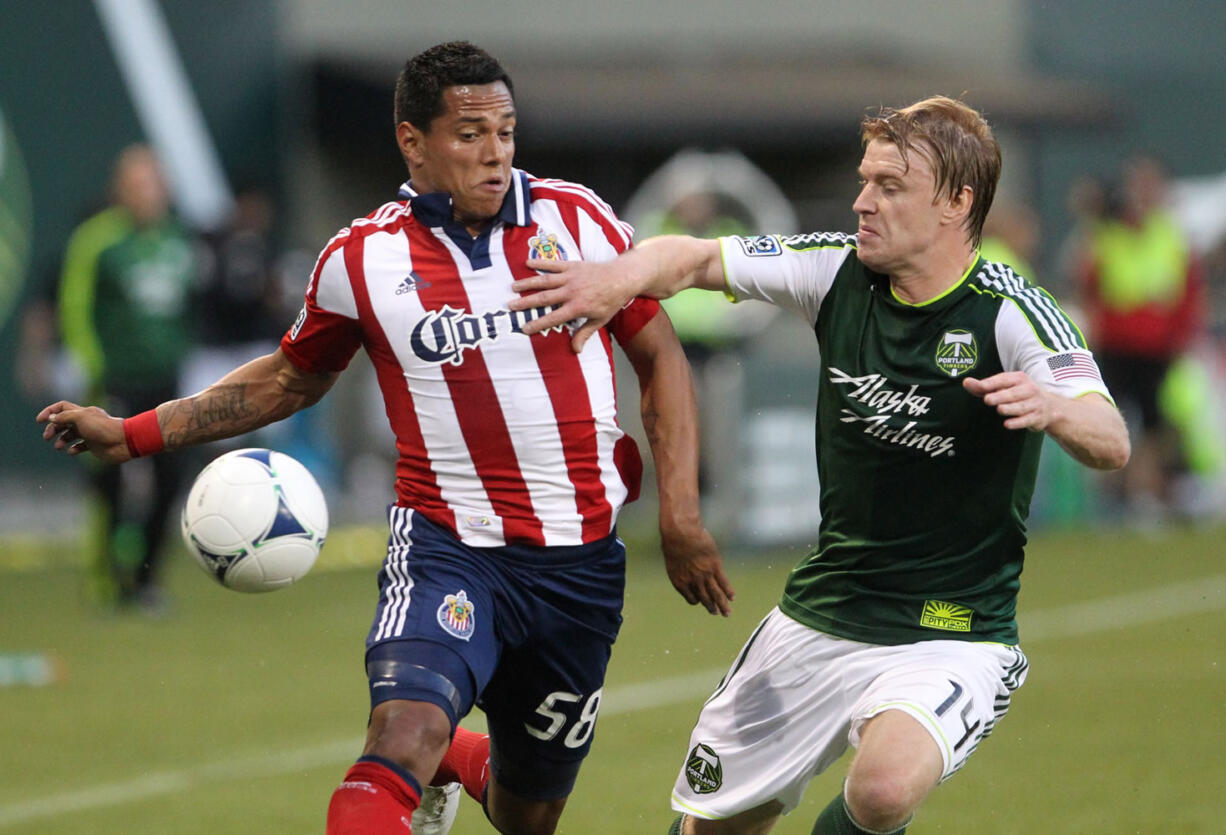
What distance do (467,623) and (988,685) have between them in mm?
1291

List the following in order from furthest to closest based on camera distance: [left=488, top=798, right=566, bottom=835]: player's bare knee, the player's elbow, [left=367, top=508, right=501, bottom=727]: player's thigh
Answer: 1. [left=488, top=798, right=566, bottom=835]: player's bare knee
2. [left=367, top=508, right=501, bottom=727]: player's thigh
3. the player's elbow

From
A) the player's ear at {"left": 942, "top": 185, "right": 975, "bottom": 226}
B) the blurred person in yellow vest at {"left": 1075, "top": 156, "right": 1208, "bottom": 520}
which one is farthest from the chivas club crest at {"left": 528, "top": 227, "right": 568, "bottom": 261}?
the blurred person in yellow vest at {"left": 1075, "top": 156, "right": 1208, "bottom": 520}

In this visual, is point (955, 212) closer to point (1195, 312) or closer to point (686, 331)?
point (686, 331)

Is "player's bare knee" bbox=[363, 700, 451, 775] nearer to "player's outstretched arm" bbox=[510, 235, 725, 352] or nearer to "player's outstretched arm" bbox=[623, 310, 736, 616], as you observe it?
"player's outstretched arm" bbox=[623, 310, 736, 616]

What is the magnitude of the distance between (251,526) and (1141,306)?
10.4 metres

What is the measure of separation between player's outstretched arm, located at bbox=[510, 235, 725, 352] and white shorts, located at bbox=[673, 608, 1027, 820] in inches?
36.9

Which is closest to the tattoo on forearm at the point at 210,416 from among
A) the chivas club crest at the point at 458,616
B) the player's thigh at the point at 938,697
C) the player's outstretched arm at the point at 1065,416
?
the chivas club crest at the point at 458,616

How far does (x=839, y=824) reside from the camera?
4.42 m

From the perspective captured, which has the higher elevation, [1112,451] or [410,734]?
[1112,451]

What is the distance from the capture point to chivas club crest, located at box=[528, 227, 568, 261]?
4730 mm

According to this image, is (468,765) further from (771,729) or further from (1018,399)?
(1018,399)

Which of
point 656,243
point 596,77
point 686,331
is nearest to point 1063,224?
point 596,77

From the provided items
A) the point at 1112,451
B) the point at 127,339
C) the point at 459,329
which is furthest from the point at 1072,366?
the point at 127,339

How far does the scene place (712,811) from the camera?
15.6 feet
